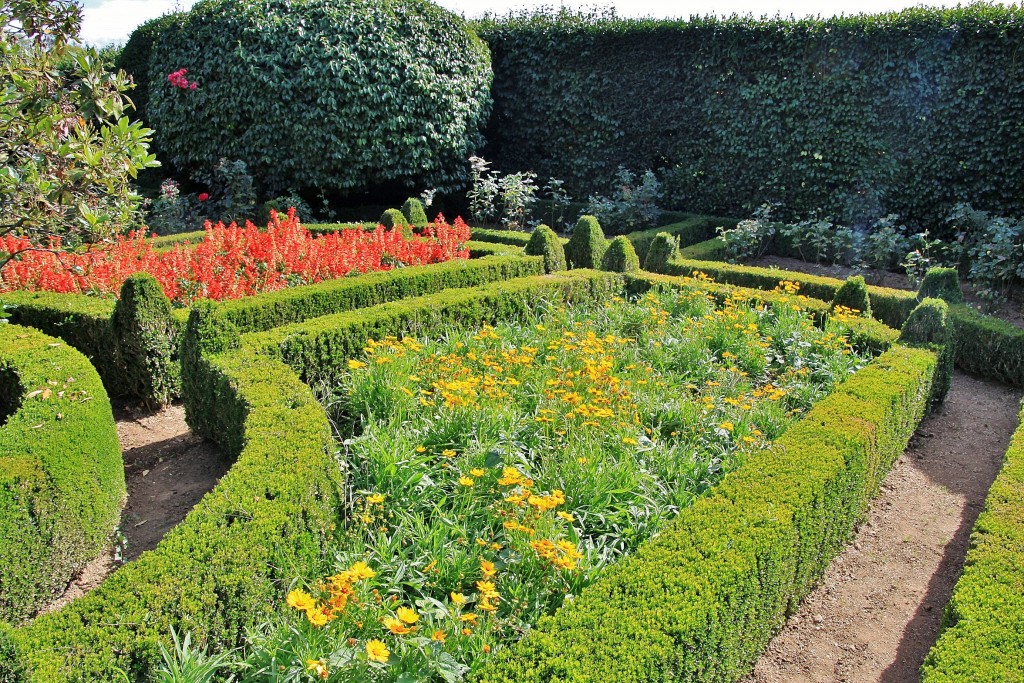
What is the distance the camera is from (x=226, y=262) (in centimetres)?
787

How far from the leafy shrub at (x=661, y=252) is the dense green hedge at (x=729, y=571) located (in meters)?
4.57

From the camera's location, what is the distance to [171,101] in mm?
13031

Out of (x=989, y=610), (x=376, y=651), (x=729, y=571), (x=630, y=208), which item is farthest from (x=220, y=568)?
(x=630, y=208)

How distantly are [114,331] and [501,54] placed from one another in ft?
38.6

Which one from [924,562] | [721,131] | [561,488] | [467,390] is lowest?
[924,562]

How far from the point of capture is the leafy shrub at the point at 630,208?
13.2 metres

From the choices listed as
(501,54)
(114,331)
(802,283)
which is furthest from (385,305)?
(501,54)

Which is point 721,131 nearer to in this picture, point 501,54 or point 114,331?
point 501,54

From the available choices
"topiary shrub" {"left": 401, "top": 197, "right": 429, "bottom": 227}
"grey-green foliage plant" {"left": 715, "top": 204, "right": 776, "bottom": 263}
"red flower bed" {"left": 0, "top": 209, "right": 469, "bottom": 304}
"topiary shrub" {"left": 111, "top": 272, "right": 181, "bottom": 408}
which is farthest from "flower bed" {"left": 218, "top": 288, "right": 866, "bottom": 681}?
"topiary shrub" {"left": 401, "top": 197, "right": 429, "bottom": 227}

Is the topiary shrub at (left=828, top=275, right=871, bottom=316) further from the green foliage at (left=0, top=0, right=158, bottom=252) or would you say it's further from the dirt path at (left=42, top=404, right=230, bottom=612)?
the green foliage at (left=0, top=0, right=158, bottom=252)

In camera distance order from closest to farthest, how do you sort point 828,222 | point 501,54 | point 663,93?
point 828,222 < point 663,93 < point 501,54

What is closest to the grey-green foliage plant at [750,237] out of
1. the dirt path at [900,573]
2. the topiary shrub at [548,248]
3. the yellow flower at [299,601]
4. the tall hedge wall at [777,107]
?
the tall hedge wall at [777,107]

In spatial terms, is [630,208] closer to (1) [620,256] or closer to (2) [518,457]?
(1) [620,256]

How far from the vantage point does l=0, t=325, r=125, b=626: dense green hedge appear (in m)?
3.63
